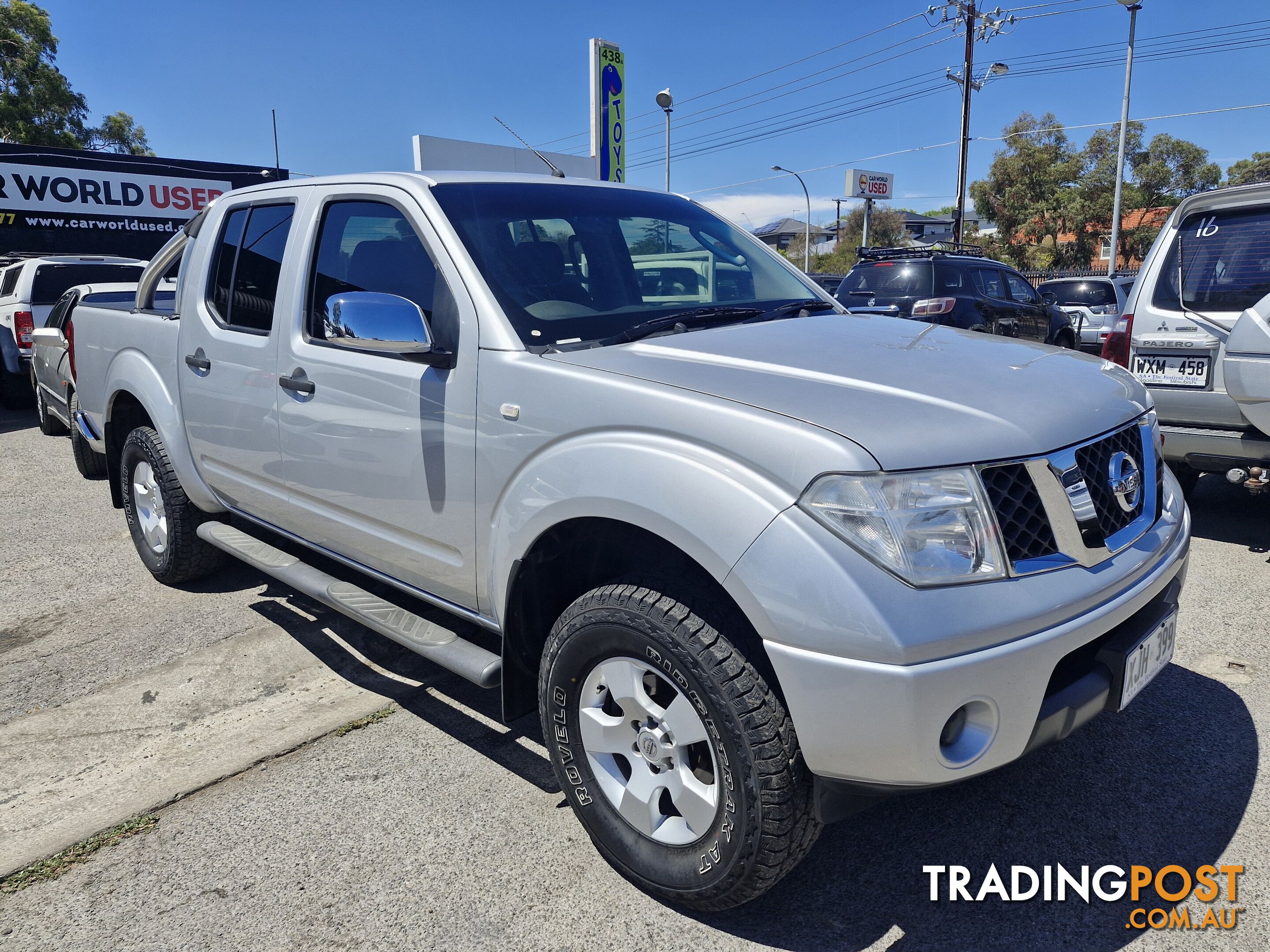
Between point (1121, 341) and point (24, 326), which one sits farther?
point (24, 326)

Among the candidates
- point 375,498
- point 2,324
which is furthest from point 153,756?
point 2,324

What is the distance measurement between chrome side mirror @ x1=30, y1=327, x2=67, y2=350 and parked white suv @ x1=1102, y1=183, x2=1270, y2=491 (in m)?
8.40

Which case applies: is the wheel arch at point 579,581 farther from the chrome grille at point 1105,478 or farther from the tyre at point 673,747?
the chrome grille at point 1105,478

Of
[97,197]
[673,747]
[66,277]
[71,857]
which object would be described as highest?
[97,197]

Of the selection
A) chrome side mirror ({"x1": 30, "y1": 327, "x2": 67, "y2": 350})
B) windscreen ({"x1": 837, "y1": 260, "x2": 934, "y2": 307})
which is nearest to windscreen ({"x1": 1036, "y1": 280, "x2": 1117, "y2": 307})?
windscreen ({"x1": 837, "y1": 260, "x2": 934, "y2": 307})

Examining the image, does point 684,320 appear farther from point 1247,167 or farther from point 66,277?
point 1247,167

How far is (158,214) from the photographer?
20.3 m

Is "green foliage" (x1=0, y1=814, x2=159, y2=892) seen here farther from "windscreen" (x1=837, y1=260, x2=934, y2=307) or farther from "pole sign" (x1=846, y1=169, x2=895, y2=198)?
"pole sign" (x1=846, y1=169, x2=895, y2=198)

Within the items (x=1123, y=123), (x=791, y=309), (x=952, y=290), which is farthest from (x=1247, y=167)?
(x=791, y=309)

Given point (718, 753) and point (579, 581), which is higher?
point (579, 581)

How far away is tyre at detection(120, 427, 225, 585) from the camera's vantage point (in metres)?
4.47

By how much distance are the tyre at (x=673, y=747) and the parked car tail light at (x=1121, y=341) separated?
14.3ft

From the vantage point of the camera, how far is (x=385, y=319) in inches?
108

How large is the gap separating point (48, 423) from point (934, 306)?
382 inches
